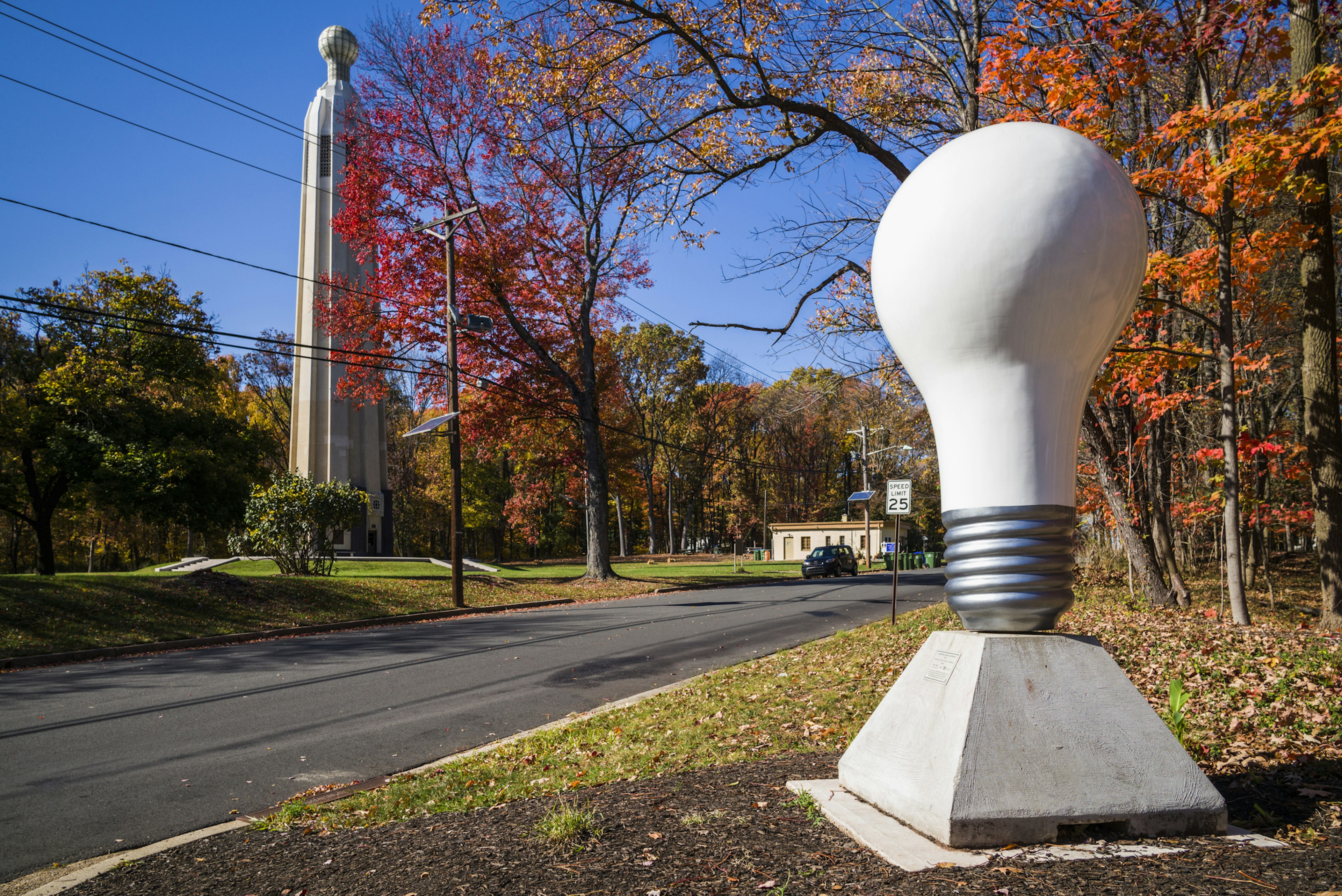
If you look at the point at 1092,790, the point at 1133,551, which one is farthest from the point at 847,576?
the point at 1092,790

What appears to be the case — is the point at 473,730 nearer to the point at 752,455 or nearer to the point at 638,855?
the point at 638,855

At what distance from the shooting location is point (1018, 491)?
343 cm

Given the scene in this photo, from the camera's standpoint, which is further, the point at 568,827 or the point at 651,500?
the point at 651,500

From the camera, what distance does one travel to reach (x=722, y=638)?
522 inches

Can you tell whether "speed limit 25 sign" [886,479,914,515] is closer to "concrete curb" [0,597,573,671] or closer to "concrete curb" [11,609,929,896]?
"concrete curb" [11,609,929,896]

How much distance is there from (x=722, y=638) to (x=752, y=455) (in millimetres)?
44785

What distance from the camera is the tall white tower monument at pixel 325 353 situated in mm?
29766

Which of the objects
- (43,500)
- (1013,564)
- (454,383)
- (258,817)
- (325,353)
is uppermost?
(325,353)

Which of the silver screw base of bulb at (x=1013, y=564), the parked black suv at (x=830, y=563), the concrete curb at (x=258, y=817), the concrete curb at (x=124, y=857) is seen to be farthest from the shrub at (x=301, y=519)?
the silver screw base of bulb at (x=1013, y=564)

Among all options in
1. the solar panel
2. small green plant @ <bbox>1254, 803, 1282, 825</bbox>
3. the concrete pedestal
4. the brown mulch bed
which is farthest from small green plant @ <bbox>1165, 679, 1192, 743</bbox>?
the solar panel

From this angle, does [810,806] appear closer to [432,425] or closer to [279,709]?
[279,709]

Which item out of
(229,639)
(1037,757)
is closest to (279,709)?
(229,639)

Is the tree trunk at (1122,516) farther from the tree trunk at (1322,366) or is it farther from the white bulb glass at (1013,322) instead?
the white bulb glass at (1013,322)

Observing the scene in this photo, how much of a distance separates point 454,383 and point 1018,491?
17.4 m
